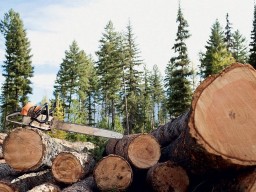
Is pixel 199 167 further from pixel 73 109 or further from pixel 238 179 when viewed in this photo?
pixel 73 109

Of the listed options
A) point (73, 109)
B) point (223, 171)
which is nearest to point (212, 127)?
point (223, 171)

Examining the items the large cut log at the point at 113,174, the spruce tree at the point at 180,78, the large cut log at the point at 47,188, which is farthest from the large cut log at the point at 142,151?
the spruce tree at the point at 180,78

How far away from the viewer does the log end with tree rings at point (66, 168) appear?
568cm

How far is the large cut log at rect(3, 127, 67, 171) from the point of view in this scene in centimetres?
588

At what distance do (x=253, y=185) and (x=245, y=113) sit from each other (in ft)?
2.29

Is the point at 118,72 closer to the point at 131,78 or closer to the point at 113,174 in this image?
the point at 131,78

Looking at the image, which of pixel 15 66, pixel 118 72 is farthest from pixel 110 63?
pixel 15 66

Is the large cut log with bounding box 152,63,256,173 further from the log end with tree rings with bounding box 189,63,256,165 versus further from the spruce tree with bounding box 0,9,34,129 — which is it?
the spruce tree with bounding box 0,9,34,129

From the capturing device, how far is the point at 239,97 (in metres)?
3.63

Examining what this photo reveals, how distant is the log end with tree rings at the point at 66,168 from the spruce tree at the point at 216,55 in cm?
2088

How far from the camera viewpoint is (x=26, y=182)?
6.12 m

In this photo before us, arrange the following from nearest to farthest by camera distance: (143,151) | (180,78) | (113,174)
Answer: (113,174)
(143,151)
(180,78)

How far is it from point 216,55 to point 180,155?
894 inches

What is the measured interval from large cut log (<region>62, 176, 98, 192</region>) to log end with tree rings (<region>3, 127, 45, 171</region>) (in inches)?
32.3
